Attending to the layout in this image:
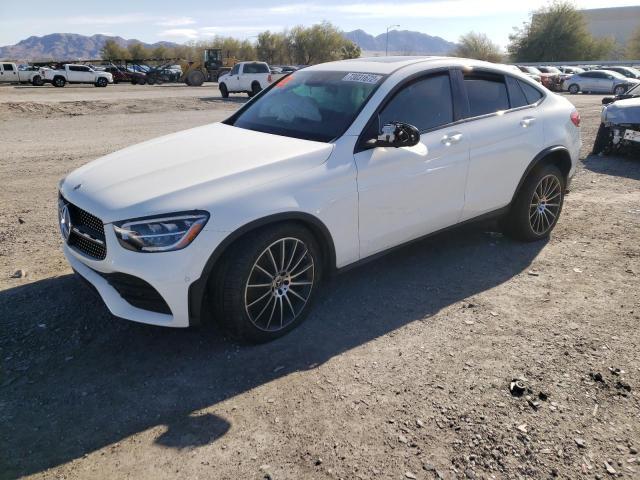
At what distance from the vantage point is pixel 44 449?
2627 mm

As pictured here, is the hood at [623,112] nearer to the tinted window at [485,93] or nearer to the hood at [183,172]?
the tinted window at [485,93]

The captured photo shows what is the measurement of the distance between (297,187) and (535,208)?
294cm

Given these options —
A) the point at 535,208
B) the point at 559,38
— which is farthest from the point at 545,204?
the point at 559,38

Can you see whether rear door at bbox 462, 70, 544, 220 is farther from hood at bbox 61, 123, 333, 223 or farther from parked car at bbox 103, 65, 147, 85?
parked car at bbox 103, 65, 147, 85

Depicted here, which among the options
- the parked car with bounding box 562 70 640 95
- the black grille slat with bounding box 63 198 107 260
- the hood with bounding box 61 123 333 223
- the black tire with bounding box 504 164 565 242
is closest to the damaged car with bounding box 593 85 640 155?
the black tire with bounding box 504 164 565 242

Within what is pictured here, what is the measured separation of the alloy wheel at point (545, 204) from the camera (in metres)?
5.17

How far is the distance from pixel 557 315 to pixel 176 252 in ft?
9.28

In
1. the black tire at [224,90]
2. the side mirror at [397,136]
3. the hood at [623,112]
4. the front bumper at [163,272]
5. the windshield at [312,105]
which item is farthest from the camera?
the black tire at [224,90]

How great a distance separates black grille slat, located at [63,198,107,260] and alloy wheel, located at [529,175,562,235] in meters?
3.90

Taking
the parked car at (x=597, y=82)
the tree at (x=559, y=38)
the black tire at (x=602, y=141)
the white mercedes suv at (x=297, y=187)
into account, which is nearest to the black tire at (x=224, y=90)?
the black tire at (x=602, y=141)

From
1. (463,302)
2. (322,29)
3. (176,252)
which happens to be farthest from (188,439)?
(322,29)

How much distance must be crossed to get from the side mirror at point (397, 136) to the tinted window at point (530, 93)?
77.5 inches

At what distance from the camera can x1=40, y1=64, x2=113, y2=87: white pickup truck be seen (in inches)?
1449

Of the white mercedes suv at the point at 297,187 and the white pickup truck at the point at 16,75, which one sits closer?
the white mercedes suv at the point at 297,187
